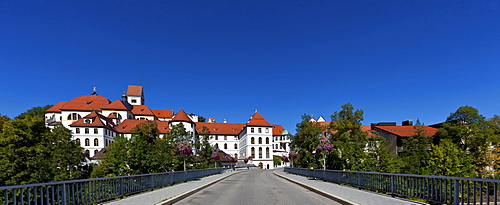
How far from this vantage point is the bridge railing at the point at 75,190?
5.90 metres

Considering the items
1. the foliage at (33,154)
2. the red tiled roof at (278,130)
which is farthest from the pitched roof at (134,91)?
the foliage at (33,154)

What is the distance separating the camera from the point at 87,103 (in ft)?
279

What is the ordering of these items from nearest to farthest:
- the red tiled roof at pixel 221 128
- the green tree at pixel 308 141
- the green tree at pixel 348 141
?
the green tree at pixel 348 141 → the green tree at pixel 308 141 → the red tiled roof at pixel 221 128

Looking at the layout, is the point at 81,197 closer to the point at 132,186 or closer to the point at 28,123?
the point at 132,186

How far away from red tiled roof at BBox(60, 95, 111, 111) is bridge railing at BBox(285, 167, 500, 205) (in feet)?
288

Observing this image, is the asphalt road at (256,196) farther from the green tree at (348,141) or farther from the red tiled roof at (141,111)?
the red tiled roof at (141,111)

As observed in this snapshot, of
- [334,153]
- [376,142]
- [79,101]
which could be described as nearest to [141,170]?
[334,153]

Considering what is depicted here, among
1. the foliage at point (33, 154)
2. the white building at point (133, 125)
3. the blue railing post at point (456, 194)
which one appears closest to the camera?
the blue railing post at point (456, 194)

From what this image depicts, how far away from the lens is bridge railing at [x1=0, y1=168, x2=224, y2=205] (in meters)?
5.90

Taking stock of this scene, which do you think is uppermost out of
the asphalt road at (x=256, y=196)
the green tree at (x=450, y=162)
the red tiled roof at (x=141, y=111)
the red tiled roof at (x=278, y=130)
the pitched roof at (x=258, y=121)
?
the red tiled roof at (x=141, y=111)

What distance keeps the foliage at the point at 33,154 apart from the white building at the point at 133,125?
25.7 m

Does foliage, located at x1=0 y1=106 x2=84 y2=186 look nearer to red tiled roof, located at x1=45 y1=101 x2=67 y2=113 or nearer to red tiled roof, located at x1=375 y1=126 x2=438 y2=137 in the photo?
red tiled roof, located at x1=375 y1=126 x2=438 y2=137

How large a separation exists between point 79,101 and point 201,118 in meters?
69.8

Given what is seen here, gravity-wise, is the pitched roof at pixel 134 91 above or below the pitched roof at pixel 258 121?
above
